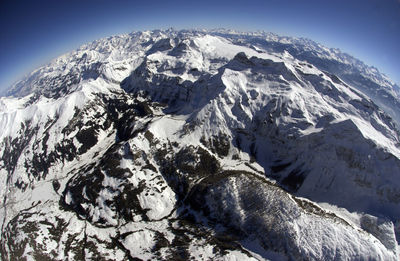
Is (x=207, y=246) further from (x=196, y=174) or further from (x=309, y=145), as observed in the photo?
(x=309, y=145)

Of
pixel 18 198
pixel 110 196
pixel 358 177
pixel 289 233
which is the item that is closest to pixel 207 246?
pixel 289 233

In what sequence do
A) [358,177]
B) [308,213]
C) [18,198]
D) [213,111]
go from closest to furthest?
[308,213] → [358,177] → [18,198] → [213,111]

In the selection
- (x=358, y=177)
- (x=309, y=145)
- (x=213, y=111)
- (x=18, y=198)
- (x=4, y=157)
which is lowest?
(x=18, y=198)

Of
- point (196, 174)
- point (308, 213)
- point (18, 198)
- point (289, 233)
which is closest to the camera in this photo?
point (289, 233)

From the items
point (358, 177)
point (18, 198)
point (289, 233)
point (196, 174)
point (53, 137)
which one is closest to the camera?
point (289, 233)

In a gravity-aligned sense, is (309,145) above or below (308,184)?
Answer: above

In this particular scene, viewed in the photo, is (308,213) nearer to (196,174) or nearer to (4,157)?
(196,174)

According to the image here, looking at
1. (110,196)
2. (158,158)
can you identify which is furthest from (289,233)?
(110,196)

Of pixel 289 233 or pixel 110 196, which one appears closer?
pixel 289 233

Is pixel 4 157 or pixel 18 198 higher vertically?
pixel 4 157
